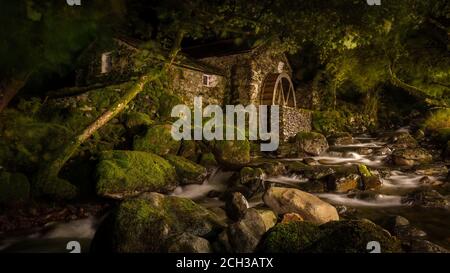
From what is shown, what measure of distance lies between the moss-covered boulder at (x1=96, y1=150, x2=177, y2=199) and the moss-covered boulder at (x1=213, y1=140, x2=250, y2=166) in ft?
10.0

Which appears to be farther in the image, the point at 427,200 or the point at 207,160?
the point at 207,160

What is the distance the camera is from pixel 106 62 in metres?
16.2

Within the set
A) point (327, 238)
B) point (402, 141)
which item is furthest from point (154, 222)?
point (402, 141)

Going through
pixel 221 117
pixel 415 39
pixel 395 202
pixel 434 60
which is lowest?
pixel 395 202

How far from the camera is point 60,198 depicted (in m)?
8.52

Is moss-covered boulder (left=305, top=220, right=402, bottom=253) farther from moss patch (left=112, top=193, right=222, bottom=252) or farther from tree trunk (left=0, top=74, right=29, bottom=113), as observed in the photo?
tree trunk (left=0, top=74, right=29, bottom=113)

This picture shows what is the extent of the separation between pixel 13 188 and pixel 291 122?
46.2ft

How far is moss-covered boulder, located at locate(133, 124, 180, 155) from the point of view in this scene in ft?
37.5

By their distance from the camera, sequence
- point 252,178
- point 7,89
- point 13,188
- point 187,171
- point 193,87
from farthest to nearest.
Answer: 1. point 193,87
2. point 252,178
3. point 187,171
4. point 7,89
5. point 13,188

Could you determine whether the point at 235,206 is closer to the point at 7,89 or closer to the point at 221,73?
the point at 7,89
